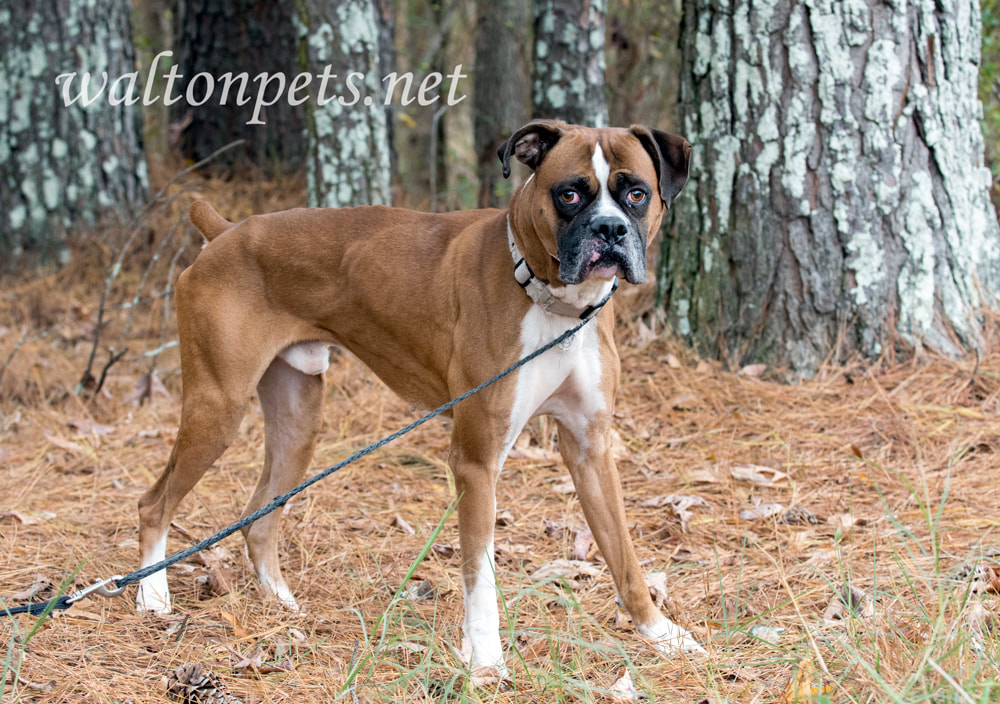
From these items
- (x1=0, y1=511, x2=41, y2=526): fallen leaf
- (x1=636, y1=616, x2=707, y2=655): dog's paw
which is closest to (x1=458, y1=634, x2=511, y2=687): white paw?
(x1=636, y1=616, x2=707, y2=655): dog's paw

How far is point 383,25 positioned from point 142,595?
6.44m

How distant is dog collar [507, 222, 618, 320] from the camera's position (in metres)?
3.10

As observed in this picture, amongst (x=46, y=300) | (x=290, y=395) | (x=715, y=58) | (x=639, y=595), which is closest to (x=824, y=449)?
(x=639, y=595)

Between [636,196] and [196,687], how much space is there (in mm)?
2006

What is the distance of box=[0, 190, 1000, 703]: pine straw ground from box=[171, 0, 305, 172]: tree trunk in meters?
3.66

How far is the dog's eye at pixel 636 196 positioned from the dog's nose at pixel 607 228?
20cm

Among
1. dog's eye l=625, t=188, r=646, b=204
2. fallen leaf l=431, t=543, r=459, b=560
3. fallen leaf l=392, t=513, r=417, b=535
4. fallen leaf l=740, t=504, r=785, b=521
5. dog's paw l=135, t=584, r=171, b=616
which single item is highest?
dog's eye l=625, t=188, r=646, b=204

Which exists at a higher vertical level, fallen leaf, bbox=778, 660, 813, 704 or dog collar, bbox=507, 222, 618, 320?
dog collar, bbox=507, 222, 618, 320

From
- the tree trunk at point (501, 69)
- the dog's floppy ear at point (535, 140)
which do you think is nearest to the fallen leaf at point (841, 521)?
the dog's floppy ear at point (535, 140)

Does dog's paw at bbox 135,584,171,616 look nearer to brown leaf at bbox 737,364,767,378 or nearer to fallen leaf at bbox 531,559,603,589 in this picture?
fallen leaf at bbox 531,559,603,589

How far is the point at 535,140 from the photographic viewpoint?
3215 mm

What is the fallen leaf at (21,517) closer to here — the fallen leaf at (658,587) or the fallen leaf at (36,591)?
the fallen leaf at (36,591)

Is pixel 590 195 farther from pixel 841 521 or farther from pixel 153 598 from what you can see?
pixel 153 598

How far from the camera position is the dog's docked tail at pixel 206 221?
394 centimetres
